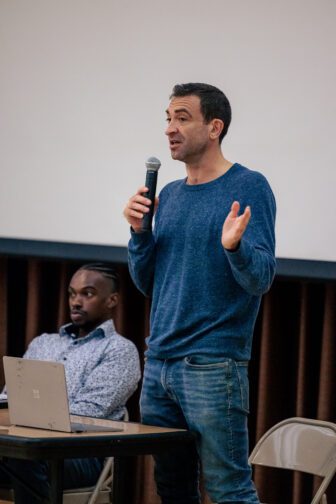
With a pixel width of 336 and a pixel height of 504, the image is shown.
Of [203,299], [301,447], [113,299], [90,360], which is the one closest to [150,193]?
[203,299]

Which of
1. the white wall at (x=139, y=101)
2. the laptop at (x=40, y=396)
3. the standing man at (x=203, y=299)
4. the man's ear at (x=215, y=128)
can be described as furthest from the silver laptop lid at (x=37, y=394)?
the white wall at (x=139, y=101)

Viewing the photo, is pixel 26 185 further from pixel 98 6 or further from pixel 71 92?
pixel 98 6

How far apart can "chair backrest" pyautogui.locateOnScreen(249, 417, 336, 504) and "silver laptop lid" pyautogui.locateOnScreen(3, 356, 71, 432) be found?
3.15ft

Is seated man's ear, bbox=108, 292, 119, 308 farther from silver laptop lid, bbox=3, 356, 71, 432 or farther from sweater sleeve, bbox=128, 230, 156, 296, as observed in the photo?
silver laptop lid, bbox=3, 356, 71, 432

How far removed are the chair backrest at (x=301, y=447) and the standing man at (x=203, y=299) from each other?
64 cm

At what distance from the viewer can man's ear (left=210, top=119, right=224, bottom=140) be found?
2.60 m

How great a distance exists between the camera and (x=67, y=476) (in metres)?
3.23

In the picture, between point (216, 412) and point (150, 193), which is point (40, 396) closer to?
point (216, 412)

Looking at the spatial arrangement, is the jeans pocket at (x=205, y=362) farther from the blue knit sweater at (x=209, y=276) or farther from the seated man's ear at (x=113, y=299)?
the seated man's ear at (x=113, y=299)

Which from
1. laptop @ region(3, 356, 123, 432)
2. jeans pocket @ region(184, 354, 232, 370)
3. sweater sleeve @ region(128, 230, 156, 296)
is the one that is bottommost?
laptop @ region(3, 356, 123, 432)

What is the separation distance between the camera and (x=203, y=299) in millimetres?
2465

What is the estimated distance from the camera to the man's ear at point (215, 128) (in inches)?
103

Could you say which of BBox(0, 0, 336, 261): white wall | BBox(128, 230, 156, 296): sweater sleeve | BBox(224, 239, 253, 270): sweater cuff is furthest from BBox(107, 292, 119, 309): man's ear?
BBox(224, 239, 253, 270): sweater cuff

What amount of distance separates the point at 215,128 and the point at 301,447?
1164 millimetres
